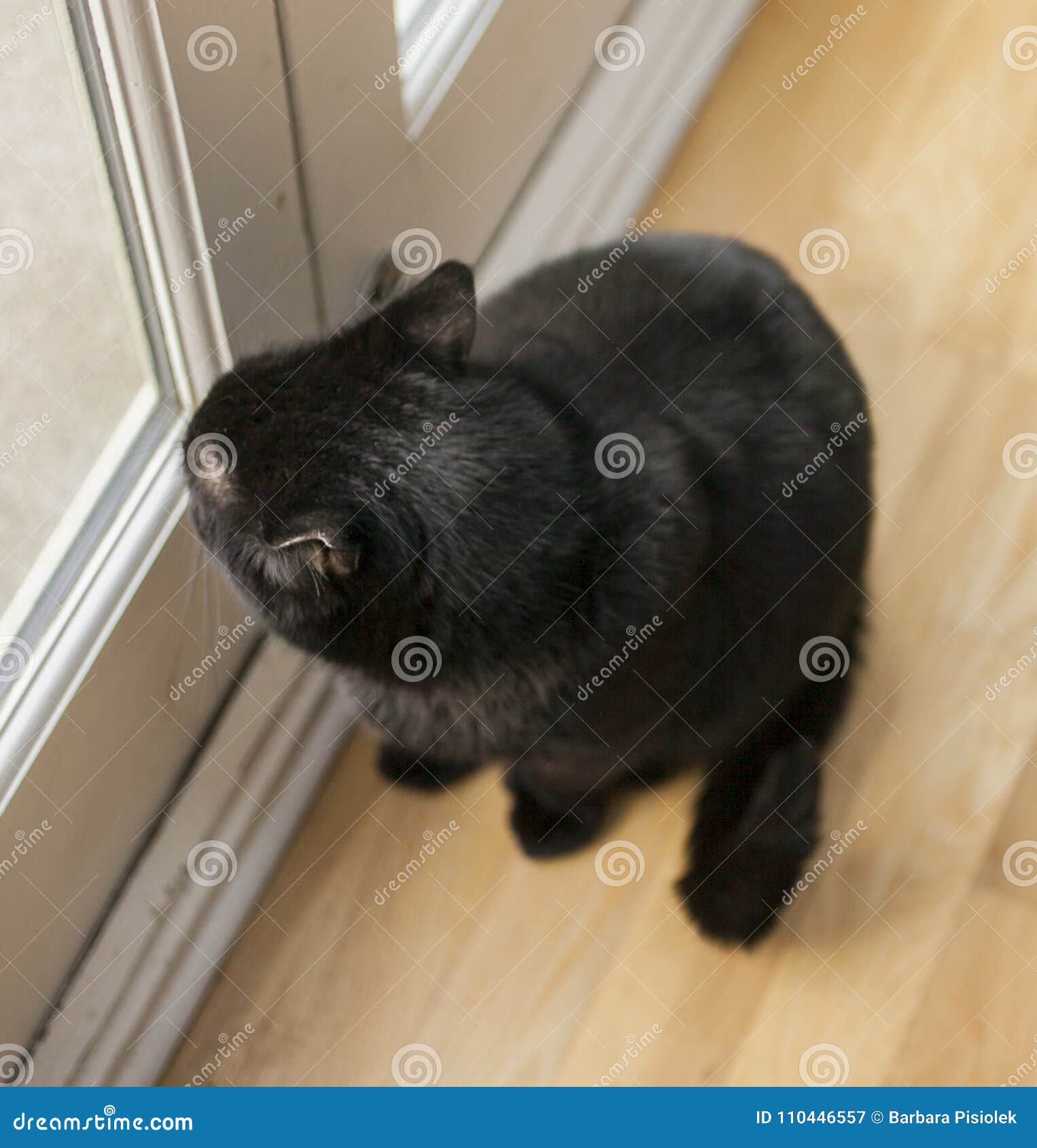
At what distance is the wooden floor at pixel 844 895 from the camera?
1053 mm

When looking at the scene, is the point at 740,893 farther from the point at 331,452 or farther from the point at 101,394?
the point at 101,394

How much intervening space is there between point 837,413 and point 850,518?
0.30 feet

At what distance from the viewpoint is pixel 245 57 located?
794mm

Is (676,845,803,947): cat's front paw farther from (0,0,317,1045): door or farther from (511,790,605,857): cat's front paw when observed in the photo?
(0,0,317,1045): door

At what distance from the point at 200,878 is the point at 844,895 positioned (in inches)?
24.3

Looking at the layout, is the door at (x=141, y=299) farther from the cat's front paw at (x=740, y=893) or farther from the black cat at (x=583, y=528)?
the cat's front paw at (x=740, y=893)

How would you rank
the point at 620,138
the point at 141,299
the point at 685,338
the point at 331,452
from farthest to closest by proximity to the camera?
the point at 620,138
the point at 685,338
the point at 141,299
the point at 331,452

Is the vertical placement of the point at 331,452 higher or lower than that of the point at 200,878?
higher

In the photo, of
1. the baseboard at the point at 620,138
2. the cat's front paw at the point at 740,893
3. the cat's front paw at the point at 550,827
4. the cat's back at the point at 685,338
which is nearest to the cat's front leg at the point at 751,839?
the cat's front paw at the point at 740,893

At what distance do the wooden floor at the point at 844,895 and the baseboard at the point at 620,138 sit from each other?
0.88 ft

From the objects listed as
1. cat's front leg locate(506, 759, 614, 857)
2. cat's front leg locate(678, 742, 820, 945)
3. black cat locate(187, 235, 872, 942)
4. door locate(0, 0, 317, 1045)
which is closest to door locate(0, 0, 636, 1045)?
door locate(0, 0, 317, 1045)

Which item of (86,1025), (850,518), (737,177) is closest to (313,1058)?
(86,1025)

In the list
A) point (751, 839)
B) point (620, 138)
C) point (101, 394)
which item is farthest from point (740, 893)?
point (620, 138)

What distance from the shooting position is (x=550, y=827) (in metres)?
1.10
